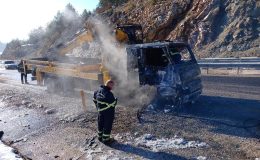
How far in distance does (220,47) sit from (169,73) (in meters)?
12.1

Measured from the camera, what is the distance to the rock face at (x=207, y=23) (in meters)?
20.5

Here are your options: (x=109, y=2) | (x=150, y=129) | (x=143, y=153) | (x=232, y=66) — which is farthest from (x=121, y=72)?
(x=109, y=2)

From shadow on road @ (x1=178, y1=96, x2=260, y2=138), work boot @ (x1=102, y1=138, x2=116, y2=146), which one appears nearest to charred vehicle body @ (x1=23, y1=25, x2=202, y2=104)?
shadow on road @ (x1=178, y1=96, x2=260, y2=138)

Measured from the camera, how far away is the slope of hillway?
25.9 ft

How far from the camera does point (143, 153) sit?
7.91 m

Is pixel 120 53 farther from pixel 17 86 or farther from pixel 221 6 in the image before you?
pixel 221 6

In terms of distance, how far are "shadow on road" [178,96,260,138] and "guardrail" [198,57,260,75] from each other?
469cm

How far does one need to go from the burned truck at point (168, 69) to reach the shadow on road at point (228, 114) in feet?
1.67

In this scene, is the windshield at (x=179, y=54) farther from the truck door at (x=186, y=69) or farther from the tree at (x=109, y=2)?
the tree at (x=109, y=2)

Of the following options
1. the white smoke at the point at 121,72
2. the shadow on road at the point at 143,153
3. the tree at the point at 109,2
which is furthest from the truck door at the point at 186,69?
the tree at the point at 109,2

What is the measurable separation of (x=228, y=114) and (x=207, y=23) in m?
14.5

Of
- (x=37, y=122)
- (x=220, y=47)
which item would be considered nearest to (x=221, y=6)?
(x=220, y=47)

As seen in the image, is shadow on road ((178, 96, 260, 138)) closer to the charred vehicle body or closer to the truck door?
the charred vehicle body

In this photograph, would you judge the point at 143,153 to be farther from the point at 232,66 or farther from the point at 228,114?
the point at 232,66
